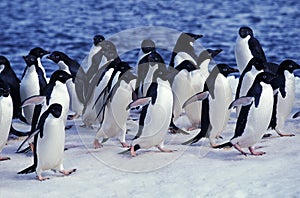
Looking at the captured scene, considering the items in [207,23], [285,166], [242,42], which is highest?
[242,42]

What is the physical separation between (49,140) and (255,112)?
1559mm

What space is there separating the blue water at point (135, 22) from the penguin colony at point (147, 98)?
667 centimetres

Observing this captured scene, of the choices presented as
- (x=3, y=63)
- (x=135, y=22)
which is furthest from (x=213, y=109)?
(x=135, y=22)

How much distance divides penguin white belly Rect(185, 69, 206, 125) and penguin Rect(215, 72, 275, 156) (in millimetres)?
1023

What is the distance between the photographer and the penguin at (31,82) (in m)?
6.88

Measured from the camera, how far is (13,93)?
22.8ft

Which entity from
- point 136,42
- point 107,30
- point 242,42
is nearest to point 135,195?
point 242,42

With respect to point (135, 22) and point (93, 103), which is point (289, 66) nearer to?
point (93, 103)

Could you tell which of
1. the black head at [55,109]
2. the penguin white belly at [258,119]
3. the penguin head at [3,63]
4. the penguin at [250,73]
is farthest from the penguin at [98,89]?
the penguin white belly at [258,119]

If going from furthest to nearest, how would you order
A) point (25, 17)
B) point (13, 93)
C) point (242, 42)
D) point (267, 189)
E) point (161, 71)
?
point (25, 17)
point (242, 42)
point (13, 93)
point (161, 71)
point (267, 189)

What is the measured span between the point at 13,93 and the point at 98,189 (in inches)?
83.1

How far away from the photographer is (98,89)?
685 cm

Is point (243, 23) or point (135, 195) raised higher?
point (135, 195)

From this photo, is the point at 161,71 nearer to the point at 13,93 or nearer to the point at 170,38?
the point at 13,93
